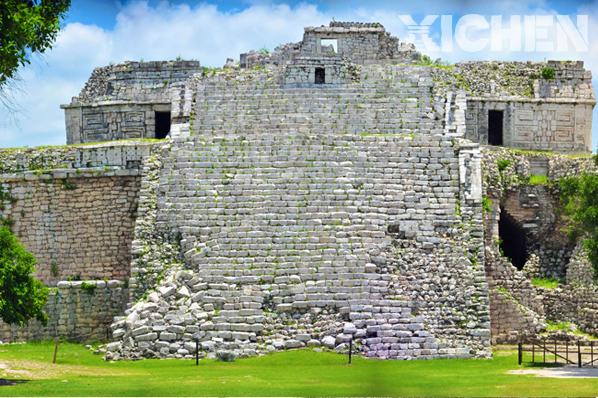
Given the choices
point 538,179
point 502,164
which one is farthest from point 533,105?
point 502,164

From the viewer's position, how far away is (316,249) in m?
38.2

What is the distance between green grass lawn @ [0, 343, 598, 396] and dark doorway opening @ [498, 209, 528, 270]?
754 cm

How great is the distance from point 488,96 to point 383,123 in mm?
5214

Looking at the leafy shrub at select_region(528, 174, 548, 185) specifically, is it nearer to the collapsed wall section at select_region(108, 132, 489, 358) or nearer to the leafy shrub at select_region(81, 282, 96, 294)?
the collapsed wall section at select_region(108, 132, 489, 358)

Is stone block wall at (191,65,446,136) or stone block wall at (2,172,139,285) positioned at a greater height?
stone block wall at (191,65,446,136)

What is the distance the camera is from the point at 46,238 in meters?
43.2

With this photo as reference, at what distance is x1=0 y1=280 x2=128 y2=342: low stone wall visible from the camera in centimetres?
4059

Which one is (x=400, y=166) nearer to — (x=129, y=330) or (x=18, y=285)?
(x=129, y=330)

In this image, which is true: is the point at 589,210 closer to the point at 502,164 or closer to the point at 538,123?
the point at 502,164

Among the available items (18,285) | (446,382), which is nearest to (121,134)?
(18,285)

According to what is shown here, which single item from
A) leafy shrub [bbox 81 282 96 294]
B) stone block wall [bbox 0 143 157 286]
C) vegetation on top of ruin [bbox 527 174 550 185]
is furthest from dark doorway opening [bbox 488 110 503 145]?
leafy shrub [bbox 81 282 96 294]

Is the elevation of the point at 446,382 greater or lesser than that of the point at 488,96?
lesser

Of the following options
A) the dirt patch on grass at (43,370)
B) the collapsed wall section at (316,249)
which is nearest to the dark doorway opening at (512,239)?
the collapsed wall section at (316,249)

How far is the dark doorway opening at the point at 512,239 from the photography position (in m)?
44.5
